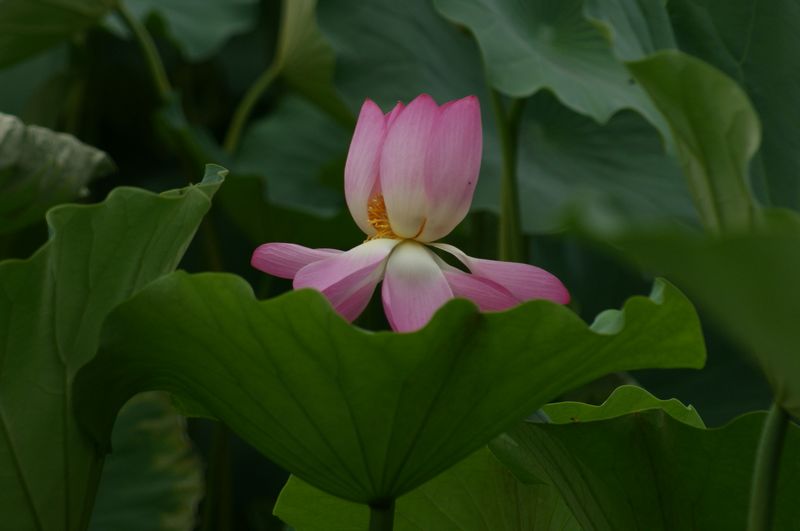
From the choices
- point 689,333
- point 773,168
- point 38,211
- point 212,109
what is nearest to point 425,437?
point 689,333

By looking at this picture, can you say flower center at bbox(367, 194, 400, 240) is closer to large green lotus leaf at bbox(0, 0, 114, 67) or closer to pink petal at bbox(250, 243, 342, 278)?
pink petal at bbox(250, 243, 342, 278)

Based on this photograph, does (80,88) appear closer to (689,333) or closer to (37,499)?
(37,499)

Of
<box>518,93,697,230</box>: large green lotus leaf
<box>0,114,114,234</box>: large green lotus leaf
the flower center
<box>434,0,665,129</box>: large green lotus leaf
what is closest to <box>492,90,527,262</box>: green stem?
<box>434,0,665,129</box>: large green lotus leaf

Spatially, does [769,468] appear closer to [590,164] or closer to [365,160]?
[365,160]

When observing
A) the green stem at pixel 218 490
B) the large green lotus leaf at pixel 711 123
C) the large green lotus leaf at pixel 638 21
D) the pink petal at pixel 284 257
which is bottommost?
the green stem at pixel 218 490

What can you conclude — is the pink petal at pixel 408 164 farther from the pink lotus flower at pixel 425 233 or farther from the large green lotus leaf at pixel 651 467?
the large green lotus leaf at pixel 651 467

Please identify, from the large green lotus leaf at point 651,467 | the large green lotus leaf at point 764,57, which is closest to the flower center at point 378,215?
the large green lotus leaf at point 651,467
